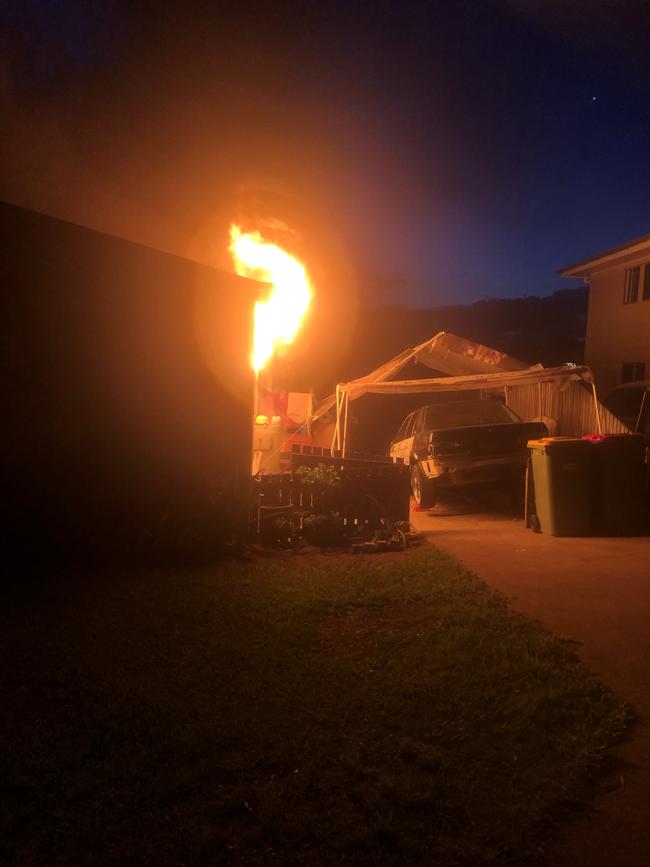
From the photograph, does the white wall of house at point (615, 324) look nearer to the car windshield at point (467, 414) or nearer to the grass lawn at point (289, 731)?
the car windshield at point (467, 414)

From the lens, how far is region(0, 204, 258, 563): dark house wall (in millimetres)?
7215

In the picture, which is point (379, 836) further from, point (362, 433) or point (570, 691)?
point (362, 433)

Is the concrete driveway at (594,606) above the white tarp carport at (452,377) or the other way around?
the other way around

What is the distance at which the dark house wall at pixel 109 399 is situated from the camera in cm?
721

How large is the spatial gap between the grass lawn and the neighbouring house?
1404cm

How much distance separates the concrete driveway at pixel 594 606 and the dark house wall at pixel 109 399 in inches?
121

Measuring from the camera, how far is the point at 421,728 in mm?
3699

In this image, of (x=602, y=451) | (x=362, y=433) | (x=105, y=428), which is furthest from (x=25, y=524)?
(x=362, y=433)

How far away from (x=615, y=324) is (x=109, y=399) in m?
14.9

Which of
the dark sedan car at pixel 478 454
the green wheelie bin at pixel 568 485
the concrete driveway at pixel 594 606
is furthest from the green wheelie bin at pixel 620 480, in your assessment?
the dark sedan car at pixel 478 454

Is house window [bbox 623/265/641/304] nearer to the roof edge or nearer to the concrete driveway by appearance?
the roof edge

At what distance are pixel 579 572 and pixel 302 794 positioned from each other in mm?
4982

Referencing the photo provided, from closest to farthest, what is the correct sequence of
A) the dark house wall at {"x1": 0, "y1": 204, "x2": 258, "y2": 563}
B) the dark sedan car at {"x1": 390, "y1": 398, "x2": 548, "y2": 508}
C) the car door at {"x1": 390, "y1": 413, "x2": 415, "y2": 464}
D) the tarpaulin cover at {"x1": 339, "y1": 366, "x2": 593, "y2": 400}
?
the dark house wall at {"x1": 0, "y1": 204, "x2": 258, "y2": 563}
the dark sedan car at {"x1": 390, "y1": 398, "x2": 548, "y2": 508}
the tarpaulin cover at {"x1": 339, "y1": 366, "x2": 593, "y2": 400}
the car door at {"x1": 390, "y1": 413, "x2": 415, "y2": 464}

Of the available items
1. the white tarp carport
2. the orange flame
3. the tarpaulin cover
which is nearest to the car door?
the white tarp carport
